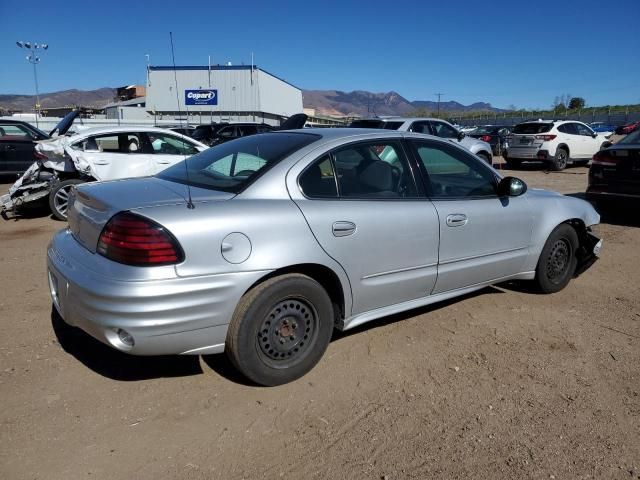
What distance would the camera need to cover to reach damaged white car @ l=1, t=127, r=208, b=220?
8000 mm

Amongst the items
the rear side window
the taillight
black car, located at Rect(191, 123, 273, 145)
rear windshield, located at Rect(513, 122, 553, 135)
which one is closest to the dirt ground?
the rear side window

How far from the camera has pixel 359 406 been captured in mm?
2979

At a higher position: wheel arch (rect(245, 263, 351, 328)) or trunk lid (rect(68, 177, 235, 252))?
trunk lid (rect(68, 177, 235, 252))

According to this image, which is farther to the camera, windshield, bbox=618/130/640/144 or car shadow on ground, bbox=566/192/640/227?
windshield, bbox=618/130/640/144

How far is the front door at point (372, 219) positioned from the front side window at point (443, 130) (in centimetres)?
964

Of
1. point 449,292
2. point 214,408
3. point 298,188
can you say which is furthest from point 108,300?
point 449,292

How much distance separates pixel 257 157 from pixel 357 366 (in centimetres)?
155

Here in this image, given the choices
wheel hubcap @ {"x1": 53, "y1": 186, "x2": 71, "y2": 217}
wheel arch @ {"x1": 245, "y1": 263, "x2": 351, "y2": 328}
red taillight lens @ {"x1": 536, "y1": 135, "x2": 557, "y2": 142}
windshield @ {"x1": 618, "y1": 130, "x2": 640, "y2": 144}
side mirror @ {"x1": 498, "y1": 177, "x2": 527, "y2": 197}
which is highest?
red taillight lens @ {"x1": 536, "y1": 135, "x2": 557, "y2": 142}

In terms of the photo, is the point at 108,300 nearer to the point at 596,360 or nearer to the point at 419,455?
the point at 419,455

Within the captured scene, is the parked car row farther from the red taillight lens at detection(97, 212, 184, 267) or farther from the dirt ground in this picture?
the red taillight lens at detection(97, 212, 184, 267)

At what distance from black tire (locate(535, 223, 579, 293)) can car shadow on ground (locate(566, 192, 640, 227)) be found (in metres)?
3.44

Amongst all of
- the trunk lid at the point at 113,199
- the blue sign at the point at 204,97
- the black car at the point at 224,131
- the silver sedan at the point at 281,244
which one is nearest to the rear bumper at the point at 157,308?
the silver sedan at the point at 281,244

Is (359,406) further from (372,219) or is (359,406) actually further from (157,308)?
(157,308)

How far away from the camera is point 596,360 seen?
357 centimetres
